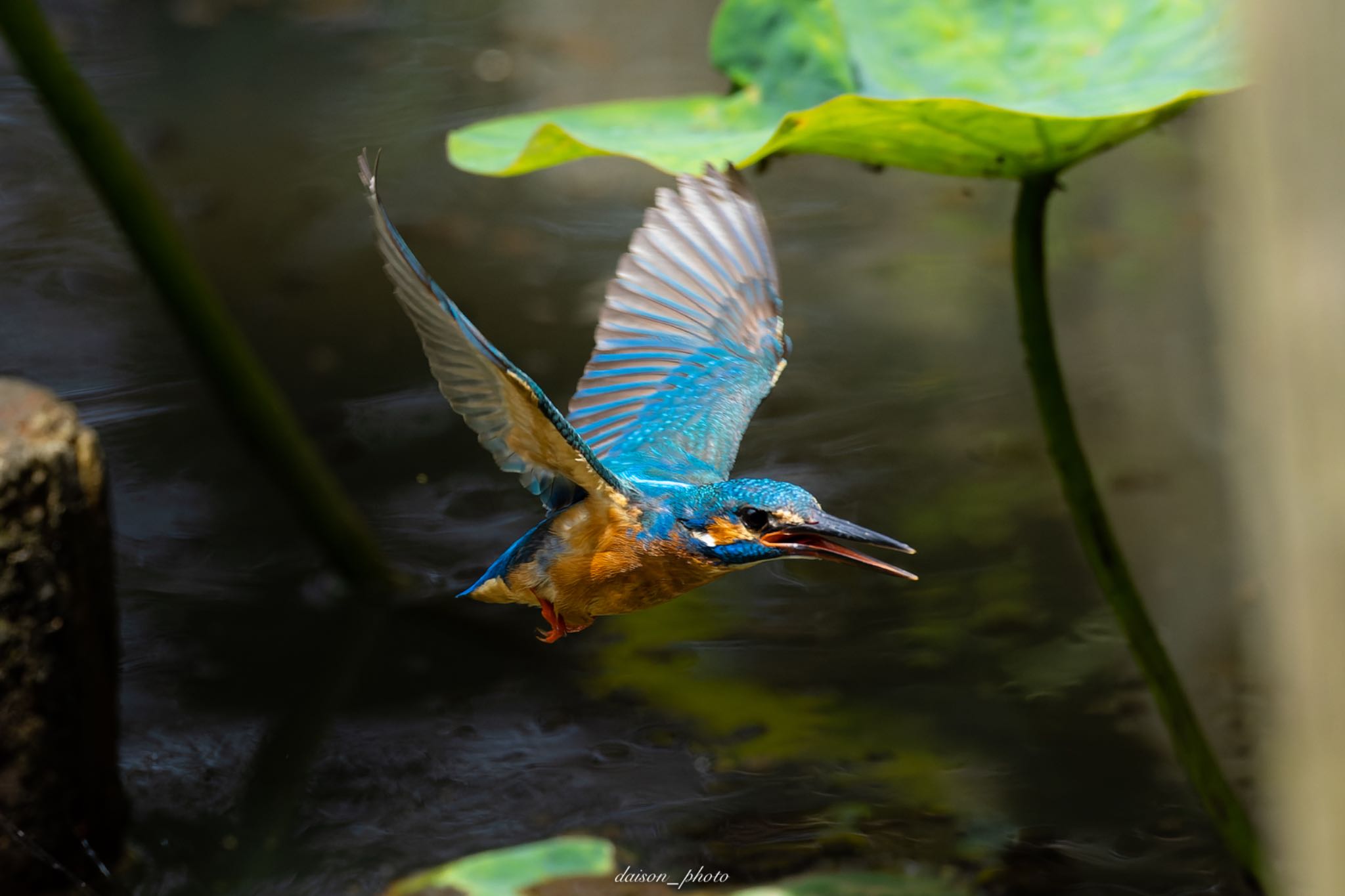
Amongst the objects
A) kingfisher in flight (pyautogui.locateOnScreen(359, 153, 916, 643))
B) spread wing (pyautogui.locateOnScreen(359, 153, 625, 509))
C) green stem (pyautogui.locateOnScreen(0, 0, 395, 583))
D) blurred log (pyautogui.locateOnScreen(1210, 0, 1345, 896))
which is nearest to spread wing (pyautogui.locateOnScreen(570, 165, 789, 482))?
kingfisher in flight (pyautogui.locateOnScreen(359, 153, 916, 643))

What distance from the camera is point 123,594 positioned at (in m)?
3.42

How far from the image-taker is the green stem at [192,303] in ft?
8.61

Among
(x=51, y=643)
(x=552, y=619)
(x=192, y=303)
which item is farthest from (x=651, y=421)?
(x=192, y=303)

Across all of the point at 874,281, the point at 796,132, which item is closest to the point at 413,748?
the point at 796,132

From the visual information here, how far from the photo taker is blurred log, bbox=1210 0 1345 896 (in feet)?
2.31

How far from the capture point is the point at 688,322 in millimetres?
2268

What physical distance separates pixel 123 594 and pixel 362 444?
2.76ft

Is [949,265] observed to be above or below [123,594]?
above

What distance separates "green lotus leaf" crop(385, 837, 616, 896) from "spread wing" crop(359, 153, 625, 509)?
31.8 inches

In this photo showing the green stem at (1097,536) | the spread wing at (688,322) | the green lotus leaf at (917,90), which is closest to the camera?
the green lotus leaf at (917,90)

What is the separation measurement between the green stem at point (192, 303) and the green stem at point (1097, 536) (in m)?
1.87

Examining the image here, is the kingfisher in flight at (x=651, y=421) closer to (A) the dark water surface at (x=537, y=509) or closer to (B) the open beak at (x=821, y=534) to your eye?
(B) the open beak at (x=821, y=534)

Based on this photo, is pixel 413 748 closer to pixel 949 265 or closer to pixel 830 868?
pixel 830 868

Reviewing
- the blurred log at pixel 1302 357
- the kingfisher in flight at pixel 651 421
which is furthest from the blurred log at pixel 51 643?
Answer: the blurred log at pixel 1302 357
